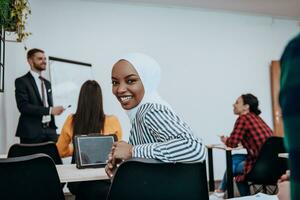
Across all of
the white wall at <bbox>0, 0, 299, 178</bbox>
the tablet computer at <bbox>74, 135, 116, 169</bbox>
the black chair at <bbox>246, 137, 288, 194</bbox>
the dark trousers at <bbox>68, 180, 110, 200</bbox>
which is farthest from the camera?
the white wall at <bbox>0, 0, 299, 178</bbox>

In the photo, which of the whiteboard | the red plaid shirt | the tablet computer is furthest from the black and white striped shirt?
the whiteboard

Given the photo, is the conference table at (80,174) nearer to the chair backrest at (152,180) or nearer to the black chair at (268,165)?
the chair backrest at (152,180)

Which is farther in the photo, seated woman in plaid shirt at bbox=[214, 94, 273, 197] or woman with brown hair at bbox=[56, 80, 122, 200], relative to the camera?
seated woman in plaid shirt at bbox=[214, 94, 273, 197]

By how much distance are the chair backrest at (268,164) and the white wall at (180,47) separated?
174cm

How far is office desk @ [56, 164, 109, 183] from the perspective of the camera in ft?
5.82

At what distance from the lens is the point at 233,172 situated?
3.85m

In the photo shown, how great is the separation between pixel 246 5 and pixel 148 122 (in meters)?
4.53

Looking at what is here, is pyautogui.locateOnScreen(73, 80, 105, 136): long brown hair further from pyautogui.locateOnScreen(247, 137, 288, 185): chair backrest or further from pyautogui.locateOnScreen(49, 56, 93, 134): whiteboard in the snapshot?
pyautogui.locateOnScreen(49, 56, 93, 134): whiteboard

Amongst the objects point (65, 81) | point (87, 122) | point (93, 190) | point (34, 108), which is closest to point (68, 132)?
point (87, 122)

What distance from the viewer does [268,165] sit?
3.41 meters

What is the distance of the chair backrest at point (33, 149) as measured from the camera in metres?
2.49

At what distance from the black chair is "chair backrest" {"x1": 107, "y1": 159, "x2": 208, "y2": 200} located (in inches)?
81.3

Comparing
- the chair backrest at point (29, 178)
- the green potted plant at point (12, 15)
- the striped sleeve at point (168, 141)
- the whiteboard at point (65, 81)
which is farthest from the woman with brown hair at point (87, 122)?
the whiteboard at point (65, 81)

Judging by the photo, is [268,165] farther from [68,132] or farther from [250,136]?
[68,132]
